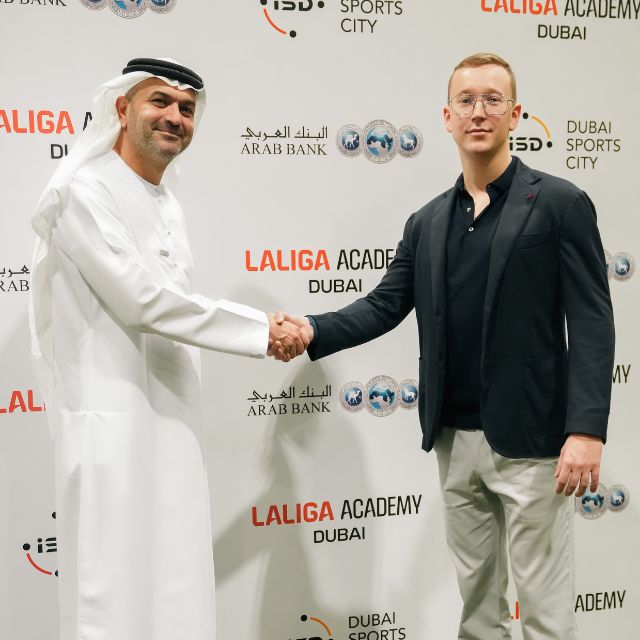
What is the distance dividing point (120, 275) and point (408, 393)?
127 cm

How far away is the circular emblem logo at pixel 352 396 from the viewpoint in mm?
2773

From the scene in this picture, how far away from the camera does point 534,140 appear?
286 cm

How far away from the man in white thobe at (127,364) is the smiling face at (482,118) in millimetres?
725

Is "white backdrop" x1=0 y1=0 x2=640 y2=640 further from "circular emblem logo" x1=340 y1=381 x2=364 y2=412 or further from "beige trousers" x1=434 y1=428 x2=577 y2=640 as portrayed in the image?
"beige trousers" x1=434 y1=428 x2=577 y2=640

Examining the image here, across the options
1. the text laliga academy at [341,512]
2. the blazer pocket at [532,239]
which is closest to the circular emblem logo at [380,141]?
the blazer pocket at [532,239]

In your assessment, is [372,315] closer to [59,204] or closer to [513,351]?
[513,351]

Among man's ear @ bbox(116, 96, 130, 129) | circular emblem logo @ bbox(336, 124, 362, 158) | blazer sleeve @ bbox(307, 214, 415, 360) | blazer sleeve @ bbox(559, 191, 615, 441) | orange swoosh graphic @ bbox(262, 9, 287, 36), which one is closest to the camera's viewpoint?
blazer sleeve @ bbox(559, 191, 615, 441)

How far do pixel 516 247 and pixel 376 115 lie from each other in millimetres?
973

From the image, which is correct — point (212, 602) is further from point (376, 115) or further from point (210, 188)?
point (376, 115)

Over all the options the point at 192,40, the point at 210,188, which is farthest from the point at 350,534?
the point at 192,40

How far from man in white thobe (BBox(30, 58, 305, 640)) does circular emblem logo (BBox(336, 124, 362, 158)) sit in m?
0.69

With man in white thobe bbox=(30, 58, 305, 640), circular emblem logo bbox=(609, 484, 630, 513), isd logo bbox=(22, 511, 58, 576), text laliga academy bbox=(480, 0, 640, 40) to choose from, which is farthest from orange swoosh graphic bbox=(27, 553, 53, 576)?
text laliga academy bbox=(480, 0, 640, 40)

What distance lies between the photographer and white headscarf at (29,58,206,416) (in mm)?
1978

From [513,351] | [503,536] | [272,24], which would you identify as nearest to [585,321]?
[513,351]
